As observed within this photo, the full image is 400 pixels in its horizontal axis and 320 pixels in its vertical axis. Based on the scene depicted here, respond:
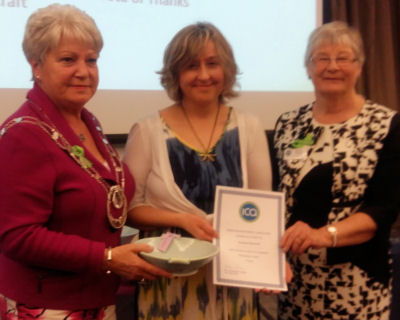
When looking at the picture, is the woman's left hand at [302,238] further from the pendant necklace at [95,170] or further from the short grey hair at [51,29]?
the short grey hair at [51,29]

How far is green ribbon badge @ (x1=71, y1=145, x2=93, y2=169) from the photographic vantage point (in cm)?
134

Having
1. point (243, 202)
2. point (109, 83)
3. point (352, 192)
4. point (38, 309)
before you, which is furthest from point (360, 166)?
point (109, 83)

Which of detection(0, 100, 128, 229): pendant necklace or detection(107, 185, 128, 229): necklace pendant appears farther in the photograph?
detection(107, 185, 128, 229): necklace pendant

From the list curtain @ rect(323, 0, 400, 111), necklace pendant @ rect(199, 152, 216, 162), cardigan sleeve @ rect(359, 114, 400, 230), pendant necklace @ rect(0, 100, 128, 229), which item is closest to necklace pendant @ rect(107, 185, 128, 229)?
pendant necklace @ rect(0, 100, 128, 229)

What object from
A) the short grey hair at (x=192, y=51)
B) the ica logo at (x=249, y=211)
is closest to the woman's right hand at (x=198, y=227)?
the ica logo at (x=249, y=211)

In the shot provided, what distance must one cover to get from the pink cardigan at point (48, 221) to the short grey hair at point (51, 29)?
0.41ft

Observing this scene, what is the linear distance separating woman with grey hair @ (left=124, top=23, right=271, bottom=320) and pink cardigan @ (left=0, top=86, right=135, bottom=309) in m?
0.25

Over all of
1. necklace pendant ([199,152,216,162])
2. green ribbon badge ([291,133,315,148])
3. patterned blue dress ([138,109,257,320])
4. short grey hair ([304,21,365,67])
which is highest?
short grey hair ([304,21,365,67])

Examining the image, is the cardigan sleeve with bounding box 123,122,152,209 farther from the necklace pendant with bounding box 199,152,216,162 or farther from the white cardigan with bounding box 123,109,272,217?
the necklace pendant with bounding box 199,152,216,162

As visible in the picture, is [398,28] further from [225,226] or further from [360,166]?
[225,226]

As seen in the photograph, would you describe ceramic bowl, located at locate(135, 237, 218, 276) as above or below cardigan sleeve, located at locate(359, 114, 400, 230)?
below

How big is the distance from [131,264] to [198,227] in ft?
0.94

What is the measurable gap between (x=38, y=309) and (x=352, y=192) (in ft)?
3.80

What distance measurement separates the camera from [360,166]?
5.74ft
